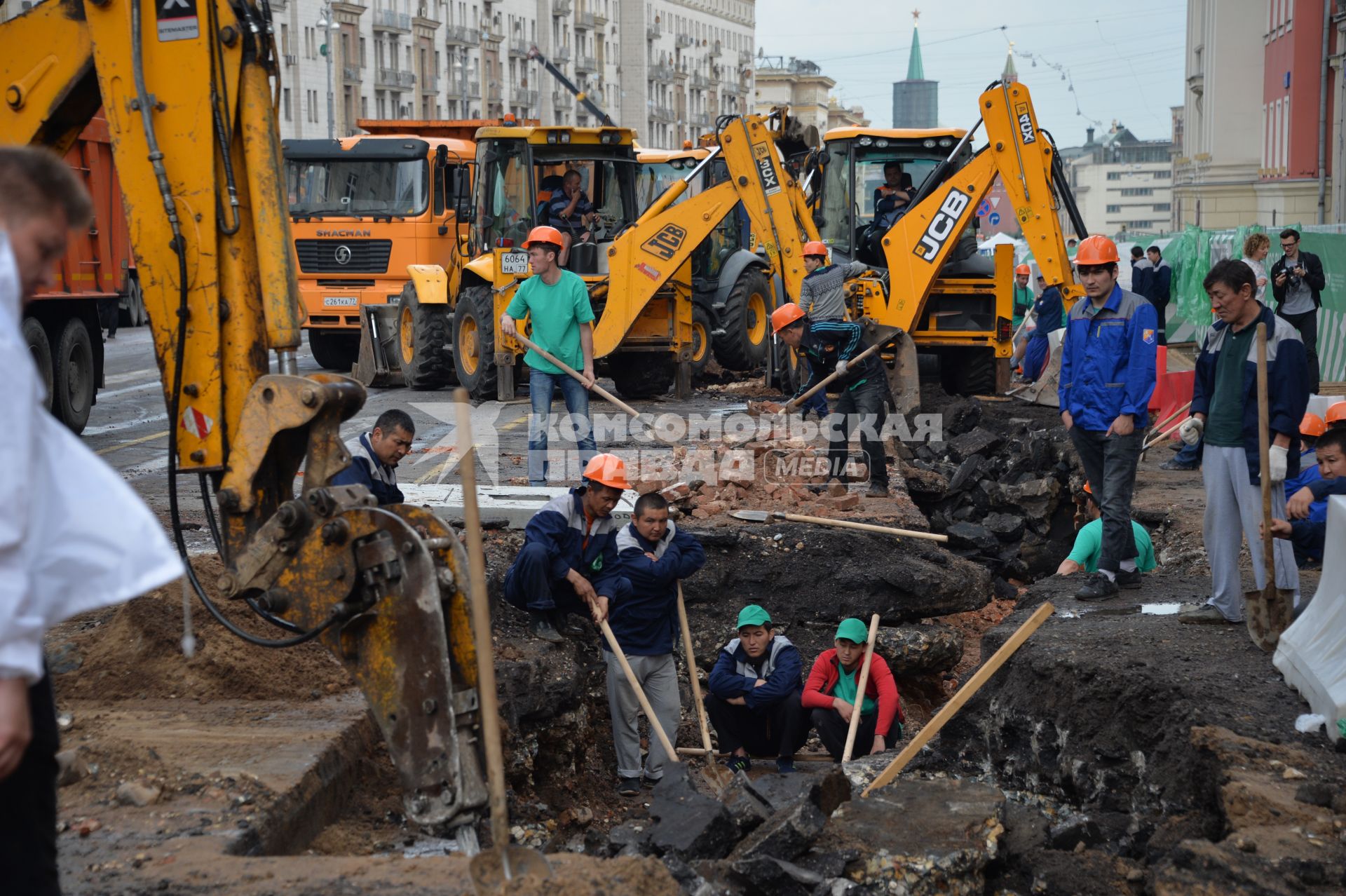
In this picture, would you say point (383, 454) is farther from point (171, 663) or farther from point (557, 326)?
point (557, 326)

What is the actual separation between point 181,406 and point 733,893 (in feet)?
8.22

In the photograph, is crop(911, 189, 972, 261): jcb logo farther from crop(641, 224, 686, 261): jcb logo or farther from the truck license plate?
the truck license plate

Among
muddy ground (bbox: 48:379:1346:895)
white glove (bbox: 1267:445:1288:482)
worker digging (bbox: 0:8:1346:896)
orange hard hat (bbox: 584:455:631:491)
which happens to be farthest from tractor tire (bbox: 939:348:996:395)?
orange hard hat (bbox: 584:455:631:491)

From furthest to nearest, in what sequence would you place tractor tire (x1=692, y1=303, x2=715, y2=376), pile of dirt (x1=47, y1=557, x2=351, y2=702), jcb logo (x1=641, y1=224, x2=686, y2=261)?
1. tractor tire (x1=692, y1=303, x2=715, y2=376)
2. jcb logo (x1=641, y1=224, x2=686, y2=261)
3. pile of dirt (x1=47, y1=557, x2=351, y2=702)

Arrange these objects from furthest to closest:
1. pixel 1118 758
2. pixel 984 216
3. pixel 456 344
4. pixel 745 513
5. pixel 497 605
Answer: pixel 984 216, pixel 456 344, pixel 745 513, pixel 497 605, pixel 1118 758

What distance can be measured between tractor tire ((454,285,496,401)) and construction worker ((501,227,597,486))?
20.0 feet

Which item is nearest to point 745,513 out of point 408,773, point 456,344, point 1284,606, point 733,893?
point 1284,606

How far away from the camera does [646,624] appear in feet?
23.6

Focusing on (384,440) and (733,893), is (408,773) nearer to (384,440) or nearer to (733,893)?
(733,893)

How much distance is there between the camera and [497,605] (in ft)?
24.4

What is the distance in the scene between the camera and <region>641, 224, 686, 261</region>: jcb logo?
14.7 m

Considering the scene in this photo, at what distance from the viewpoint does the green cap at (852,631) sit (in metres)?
7.30

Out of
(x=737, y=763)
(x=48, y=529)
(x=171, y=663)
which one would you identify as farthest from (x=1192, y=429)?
(x=48, y=529)

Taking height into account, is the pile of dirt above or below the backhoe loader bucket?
below
